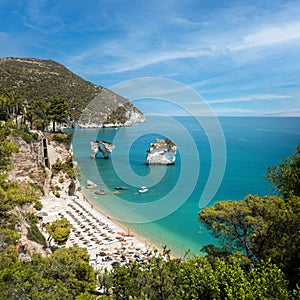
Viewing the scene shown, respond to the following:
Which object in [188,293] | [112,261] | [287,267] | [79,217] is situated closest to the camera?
[188,293]

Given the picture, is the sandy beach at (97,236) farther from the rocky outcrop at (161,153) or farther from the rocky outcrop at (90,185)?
the rocky outcrop at (161,153)

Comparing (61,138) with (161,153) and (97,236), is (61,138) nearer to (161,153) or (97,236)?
(97,236)

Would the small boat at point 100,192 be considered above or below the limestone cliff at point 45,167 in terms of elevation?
below

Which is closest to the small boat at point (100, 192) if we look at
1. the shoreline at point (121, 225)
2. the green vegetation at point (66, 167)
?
the shoreline at point (121, 225)

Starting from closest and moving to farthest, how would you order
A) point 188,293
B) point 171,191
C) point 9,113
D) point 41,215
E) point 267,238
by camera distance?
point 188,293, point 267,238, point 41,215, point 9,113, point 171,191

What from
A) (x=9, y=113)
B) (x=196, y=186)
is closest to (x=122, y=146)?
(x=196, y=186)

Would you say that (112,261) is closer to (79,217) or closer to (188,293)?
(79,217)
